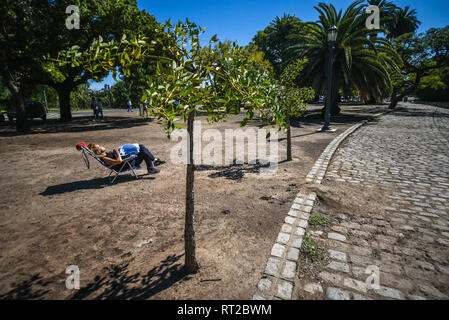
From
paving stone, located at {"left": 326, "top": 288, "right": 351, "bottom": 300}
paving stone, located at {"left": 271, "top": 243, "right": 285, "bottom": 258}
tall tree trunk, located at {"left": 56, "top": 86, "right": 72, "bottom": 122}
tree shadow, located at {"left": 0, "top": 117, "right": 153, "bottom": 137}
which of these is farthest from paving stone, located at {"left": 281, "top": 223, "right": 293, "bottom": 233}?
tall tree trunk, located at {"left": 56, "top": 86, "right": 72, "bottom": 122}

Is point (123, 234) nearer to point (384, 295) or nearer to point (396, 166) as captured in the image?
point (384, 295)

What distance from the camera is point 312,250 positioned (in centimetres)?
317

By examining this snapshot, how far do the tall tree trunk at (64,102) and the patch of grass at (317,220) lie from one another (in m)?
22.8

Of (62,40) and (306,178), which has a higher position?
(62,40)

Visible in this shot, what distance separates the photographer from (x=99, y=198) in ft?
16.1

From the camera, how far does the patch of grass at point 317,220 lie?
3848mm

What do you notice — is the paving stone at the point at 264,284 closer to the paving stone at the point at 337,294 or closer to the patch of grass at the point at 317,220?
the paving stone at the point at 337,294

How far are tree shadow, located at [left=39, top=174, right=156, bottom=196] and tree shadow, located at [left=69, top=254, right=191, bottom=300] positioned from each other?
3.35 m

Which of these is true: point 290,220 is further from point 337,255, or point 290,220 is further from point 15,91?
point 15,91

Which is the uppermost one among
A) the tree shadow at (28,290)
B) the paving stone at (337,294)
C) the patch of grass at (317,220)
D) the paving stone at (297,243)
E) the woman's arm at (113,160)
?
the woman's arm at (113,160)

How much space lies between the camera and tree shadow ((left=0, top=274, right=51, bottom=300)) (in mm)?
2449

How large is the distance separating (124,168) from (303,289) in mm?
5318

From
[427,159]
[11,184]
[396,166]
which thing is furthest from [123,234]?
[427,159]

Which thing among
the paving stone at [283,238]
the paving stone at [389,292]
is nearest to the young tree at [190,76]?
the paving stone at [283,238]
